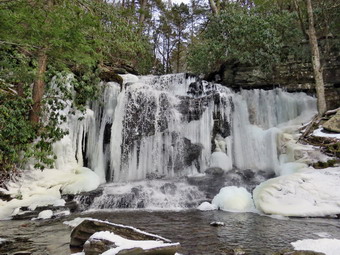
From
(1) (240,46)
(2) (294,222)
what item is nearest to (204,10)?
(1) (240,46)

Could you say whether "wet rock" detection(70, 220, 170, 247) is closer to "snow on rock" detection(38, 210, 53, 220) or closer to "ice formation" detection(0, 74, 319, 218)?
"snow on rock" detection(38, 210, 53, 220)

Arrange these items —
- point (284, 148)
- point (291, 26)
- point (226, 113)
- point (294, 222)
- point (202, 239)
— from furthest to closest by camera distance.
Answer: point (291, 26), point (226, 113), point (284, 148), point (294, 222), point (202, 239)

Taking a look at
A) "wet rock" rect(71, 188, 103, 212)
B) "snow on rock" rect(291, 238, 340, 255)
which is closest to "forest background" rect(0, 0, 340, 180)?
"wet rock" rect(71, 188, 103, 212)

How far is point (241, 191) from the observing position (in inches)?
348

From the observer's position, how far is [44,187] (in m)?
9.45

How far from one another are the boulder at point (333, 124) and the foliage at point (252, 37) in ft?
15.7

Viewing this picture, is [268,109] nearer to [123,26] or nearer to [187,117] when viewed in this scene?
[187,117]

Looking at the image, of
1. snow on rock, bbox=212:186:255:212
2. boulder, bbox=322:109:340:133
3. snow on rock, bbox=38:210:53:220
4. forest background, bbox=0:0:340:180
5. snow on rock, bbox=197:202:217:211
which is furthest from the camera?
boulder, bbox=322:109:340:133

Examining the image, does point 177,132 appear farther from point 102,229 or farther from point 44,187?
point 102,229

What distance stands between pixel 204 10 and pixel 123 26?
1541 cm

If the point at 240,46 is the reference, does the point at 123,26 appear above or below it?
below

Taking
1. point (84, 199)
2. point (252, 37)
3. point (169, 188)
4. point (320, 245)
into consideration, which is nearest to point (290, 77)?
point (252, 37)

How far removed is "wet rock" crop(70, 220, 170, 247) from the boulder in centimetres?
921

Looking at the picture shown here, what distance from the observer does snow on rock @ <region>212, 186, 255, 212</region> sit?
8156mm
